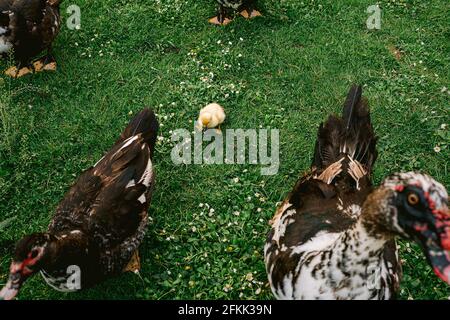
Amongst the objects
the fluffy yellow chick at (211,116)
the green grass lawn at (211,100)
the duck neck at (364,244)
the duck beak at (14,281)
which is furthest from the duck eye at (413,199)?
the fluffy yellow chick at (211,116)

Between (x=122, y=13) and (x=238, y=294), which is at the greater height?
(x=122, y=13)

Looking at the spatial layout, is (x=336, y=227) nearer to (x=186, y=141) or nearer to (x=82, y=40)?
(x=186, y=141)

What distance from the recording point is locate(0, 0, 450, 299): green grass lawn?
13.3ft

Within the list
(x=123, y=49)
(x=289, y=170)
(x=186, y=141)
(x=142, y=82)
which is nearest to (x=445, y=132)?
(x=289, y=170)

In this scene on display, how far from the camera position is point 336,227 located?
3.12m

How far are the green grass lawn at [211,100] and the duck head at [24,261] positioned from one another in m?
0.72

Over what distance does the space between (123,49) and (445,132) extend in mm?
3876

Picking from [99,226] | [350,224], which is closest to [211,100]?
[99,226]

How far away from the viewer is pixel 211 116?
15.8ft

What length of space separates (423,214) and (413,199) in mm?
87

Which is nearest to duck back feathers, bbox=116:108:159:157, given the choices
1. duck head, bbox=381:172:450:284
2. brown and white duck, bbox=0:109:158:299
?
brown and white duck, bbox=0:109:158:299

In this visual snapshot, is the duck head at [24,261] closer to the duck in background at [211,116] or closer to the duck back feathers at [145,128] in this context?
the duck back feathers at [145,128]

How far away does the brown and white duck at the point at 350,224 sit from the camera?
2340 mm

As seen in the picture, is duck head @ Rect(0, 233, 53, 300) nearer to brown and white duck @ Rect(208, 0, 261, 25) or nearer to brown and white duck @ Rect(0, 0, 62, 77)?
brown and white duck @ Rect(0, 0, 62, 77)
